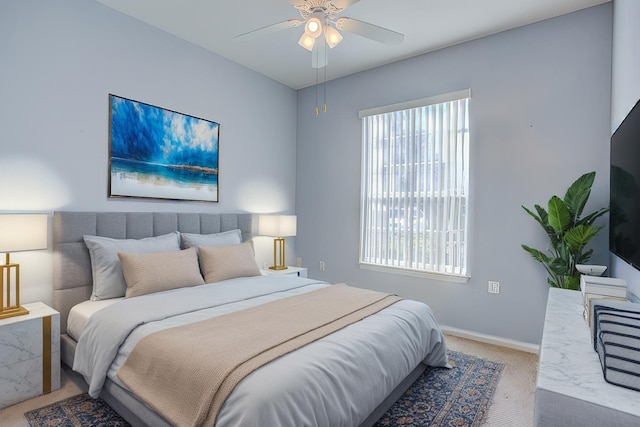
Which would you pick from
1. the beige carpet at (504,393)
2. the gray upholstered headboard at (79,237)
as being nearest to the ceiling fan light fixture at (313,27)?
the gray upholstered headboard at (79,237)

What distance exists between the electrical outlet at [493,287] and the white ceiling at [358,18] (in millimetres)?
2432

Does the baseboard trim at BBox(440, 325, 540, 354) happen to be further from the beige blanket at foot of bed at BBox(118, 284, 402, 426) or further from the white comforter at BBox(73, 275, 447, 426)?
the beige blanket at foot of bed at BBox(118, 284, 402, 426)

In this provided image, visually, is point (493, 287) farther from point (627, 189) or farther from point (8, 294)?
point (8, 294)

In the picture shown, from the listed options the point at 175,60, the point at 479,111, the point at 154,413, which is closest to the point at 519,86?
the point at 479,111

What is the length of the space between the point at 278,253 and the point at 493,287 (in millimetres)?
2568

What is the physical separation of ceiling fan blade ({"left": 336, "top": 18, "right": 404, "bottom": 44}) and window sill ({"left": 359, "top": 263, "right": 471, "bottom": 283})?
91.9 inches

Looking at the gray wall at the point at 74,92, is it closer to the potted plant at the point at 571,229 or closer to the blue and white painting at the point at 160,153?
the blue and white painting at the point at 160,153

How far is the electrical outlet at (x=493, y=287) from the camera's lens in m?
3.21

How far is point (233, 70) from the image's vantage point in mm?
3924

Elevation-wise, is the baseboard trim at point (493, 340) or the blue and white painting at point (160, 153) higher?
the blue and white painting at point (160, 153)

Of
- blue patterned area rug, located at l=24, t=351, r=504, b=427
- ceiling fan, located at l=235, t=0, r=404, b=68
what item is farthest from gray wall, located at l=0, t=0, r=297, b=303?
ceiling fan, located at l=235, t=0, r=404, b=68

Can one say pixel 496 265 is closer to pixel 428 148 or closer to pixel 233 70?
pixel 428 148

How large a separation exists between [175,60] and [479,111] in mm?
3112

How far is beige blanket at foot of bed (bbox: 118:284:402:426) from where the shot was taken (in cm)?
137
